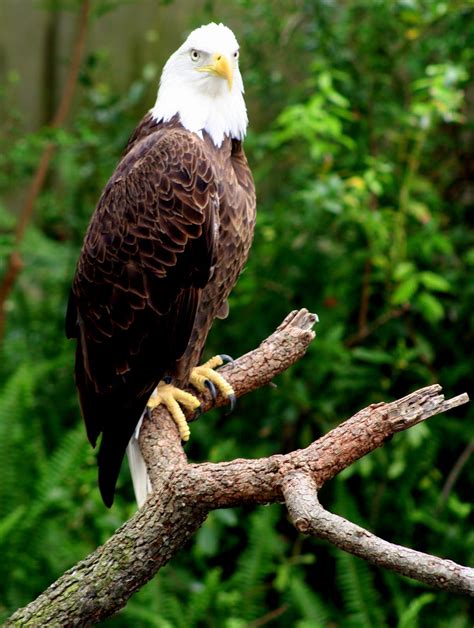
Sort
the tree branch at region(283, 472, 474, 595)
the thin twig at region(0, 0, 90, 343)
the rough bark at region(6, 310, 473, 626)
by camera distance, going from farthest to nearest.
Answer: the thin twig at region(0, 0, 90, 343) → the rough bark at region(6, 310, 473, 626) → the tree branch at region(283, 472, 474, 595)

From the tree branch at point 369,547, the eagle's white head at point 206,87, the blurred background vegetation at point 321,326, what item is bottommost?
the blurred background vegetation at point 321,326

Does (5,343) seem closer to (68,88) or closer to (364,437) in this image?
(68,88)

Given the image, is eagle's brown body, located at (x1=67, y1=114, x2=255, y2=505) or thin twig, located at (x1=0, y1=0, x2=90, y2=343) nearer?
eagle's brown body, located at (x1=67, y1=114, x2=255, y2=505)

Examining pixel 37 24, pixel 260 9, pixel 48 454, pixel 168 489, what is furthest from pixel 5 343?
pixel 168 489

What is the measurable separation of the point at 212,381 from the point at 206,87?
856mm

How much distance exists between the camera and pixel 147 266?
2.60 m

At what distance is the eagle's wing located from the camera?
2572mm

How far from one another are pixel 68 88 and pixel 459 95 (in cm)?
185

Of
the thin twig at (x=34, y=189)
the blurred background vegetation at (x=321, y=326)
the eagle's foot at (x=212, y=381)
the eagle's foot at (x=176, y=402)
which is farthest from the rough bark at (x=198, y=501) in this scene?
the thin twig at (x=34, y=189)

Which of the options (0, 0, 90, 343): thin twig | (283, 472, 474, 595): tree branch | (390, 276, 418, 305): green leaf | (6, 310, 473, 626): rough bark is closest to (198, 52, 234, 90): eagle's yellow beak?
(6, 310, 473, 626): rough bark

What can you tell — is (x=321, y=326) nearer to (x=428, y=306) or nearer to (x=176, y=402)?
(x=428, y=306)

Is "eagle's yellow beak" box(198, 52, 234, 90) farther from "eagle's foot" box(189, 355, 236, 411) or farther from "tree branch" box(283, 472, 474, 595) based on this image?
"tree branch" box(283, 472, 474, 595)

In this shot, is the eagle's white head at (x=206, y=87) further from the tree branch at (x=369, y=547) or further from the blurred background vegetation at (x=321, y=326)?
the tree branch at (x=369, y=547)

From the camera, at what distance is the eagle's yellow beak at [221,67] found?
8.57ft
